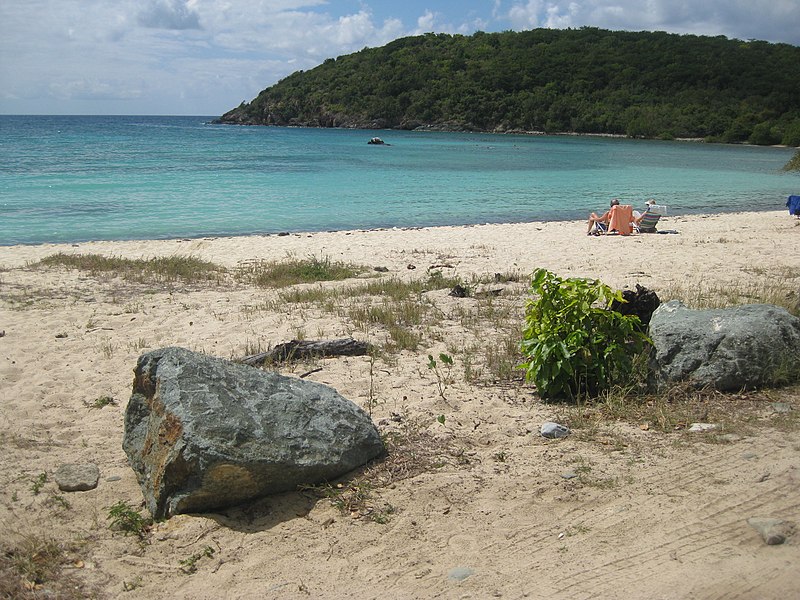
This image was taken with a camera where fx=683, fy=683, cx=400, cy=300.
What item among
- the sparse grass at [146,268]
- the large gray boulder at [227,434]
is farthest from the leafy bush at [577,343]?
the sparse grass at [146,268]

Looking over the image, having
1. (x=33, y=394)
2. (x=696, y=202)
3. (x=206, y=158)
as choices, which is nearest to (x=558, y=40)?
(x=206, y=158)

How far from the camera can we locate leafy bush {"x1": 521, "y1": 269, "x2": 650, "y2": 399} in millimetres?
5699

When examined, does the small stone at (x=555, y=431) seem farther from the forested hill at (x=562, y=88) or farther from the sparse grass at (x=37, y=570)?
the forested hill at (x=562, y=88)

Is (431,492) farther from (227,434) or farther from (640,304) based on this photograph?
(640,304)

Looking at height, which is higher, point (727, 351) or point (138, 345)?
point (727, 351)

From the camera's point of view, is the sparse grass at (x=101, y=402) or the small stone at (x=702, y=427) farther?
the sparse grass at (x=101, y=402)

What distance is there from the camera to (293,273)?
1217cm

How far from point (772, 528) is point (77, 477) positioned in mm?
4394

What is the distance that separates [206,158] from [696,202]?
34.1 meters

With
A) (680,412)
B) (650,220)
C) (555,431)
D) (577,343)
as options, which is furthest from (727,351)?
(650,220)

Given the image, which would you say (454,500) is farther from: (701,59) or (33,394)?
(701,59)

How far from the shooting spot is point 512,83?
123m

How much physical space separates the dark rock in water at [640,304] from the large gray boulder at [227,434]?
285 centimetres

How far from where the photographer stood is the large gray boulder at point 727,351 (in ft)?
18.7
